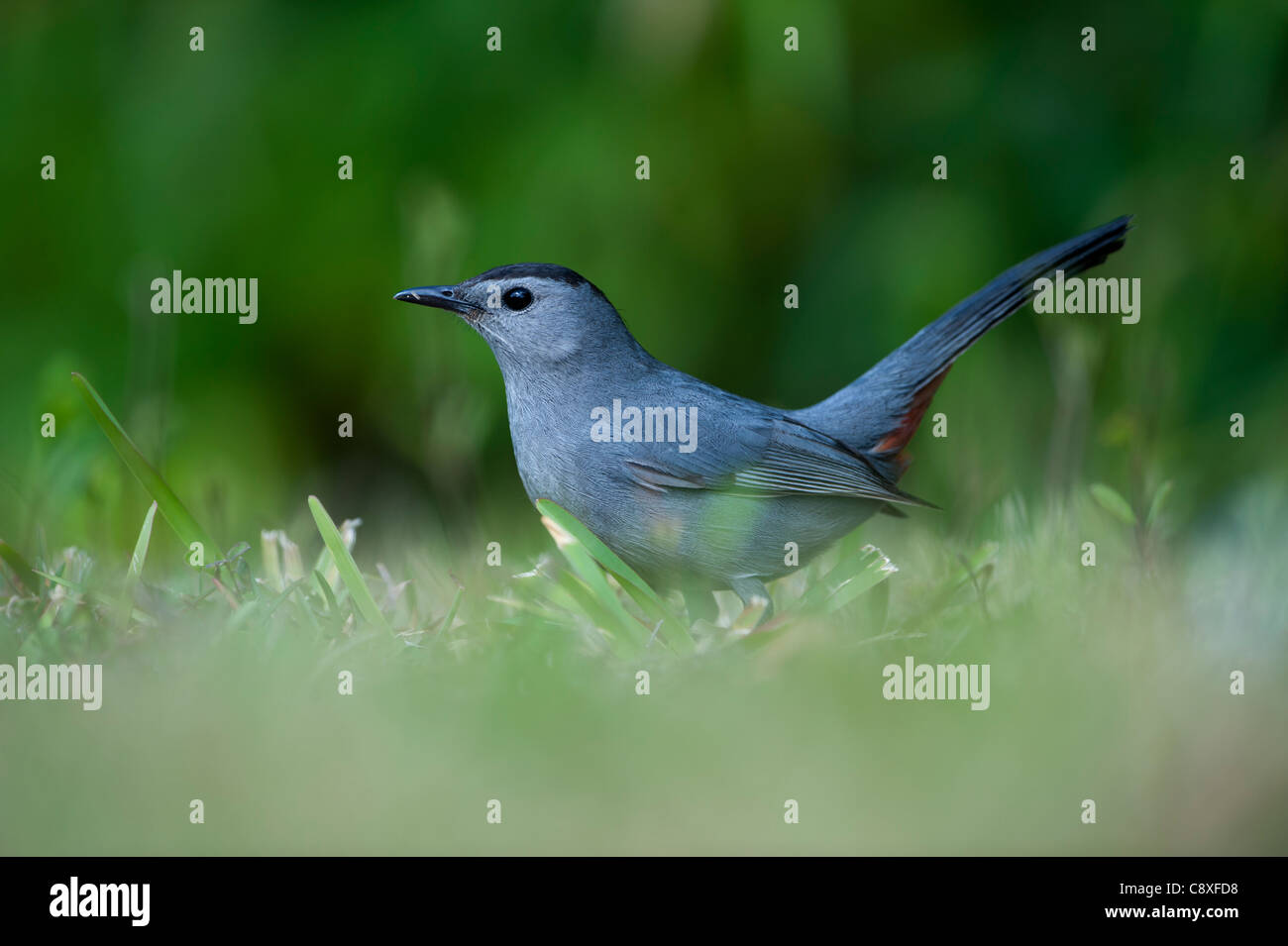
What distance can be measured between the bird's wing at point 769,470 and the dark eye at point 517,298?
587 millimetres

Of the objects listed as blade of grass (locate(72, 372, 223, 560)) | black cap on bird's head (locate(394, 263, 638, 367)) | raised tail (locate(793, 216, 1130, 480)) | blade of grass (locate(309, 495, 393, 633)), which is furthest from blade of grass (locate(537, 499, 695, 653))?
raised tail (locate(793, 216, 1130, 480))

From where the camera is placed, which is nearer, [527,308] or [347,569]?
[347,569]

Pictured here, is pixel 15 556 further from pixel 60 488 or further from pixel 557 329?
pixel 557 329

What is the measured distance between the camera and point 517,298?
142 inches

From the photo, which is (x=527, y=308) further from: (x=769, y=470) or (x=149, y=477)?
(x=149, y=477)

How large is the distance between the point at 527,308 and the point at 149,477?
3.60ft

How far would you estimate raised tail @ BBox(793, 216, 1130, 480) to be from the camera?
3838 millimetres

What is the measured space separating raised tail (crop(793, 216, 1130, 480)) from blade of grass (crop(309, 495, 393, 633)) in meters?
1.45

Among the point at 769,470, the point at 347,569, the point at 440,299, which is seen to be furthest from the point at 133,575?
the point at 769,470

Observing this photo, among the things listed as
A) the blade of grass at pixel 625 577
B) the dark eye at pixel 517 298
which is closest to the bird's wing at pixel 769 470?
the blade of grass at pixel 625 577

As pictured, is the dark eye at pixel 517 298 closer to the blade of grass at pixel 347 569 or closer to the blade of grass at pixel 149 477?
the blade of grass at pixel 347 569

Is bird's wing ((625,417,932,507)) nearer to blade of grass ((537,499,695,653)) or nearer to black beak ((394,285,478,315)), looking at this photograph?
blade of grass ((537,499,695,653))

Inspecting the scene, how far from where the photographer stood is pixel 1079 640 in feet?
8.21

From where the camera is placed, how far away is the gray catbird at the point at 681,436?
3.33 metres
